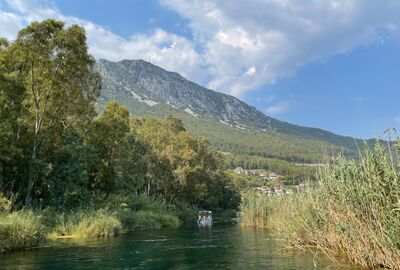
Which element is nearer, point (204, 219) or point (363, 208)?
point (363, 208)

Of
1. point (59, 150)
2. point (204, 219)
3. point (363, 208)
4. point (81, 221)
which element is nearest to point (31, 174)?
point (59, 150)

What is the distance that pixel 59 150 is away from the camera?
139ft

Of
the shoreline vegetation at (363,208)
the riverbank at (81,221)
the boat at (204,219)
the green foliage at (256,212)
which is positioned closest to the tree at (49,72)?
the riverbank at (81,221)

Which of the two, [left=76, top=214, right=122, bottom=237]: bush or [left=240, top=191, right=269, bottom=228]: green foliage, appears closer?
[left=76, top=214, right=122, bottom=237]: bush

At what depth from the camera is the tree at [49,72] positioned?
3881 cm

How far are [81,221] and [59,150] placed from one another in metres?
8.16

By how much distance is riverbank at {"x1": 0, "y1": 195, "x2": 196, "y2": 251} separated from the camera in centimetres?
2569

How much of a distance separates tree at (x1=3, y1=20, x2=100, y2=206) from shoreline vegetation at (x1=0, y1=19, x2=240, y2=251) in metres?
0.08

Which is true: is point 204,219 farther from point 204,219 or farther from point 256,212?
point 256,212

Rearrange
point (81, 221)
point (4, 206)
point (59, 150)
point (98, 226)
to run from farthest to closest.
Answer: point (59, 150) → point (81, 221) → point (98, 226) → point (4, 206)

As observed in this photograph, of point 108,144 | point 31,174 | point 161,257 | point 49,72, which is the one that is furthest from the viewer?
point 108,144

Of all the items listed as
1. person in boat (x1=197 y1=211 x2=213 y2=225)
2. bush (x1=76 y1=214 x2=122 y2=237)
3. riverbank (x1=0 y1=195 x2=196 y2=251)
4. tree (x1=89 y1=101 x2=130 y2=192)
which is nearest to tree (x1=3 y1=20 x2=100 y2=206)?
riverbank (x1=0 y1=195 x2=196 y2=251)

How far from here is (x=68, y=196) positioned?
42.3 m

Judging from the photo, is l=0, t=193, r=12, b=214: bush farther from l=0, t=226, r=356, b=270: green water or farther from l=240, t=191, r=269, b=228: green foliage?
l=240, t=191, r=269, b=228: green foliage
